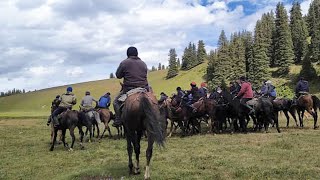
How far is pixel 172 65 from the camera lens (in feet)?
440

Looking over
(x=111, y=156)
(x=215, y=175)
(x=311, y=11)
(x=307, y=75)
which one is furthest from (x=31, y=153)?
(x=311, y=11)

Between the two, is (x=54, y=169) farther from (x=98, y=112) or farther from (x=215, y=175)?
(x=98, y=112)

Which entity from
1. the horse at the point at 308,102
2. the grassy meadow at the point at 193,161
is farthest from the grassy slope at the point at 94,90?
the grassy meadow at the point at 193,161

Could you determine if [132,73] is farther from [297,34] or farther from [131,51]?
[297,34]

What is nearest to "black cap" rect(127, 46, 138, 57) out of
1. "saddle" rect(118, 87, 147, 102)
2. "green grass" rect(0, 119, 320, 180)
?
"saddle" rect(118, 87, 147, 102)

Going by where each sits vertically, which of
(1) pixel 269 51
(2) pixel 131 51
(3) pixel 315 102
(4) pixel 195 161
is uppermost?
(1) pixel 269 51

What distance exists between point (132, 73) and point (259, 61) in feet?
253

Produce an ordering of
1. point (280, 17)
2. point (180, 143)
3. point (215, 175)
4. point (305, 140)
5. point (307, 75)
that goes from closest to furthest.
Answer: point (215, 175)
point (305, 140)
point (180, 143)
point (307, 75)
point (280, 17)

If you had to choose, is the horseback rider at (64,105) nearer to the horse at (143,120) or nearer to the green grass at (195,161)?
the green grass at (195,161)

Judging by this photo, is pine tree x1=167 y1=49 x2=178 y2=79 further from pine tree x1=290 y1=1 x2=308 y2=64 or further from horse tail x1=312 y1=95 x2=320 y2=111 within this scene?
horse tail x1=312 y1=95 x2=320 y2=111

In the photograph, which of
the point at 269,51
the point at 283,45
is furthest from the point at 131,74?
the point at 269,51

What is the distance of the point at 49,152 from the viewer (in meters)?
17.0

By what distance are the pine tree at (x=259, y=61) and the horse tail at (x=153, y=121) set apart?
7517 centimetres

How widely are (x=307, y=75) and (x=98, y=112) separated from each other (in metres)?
63.1
